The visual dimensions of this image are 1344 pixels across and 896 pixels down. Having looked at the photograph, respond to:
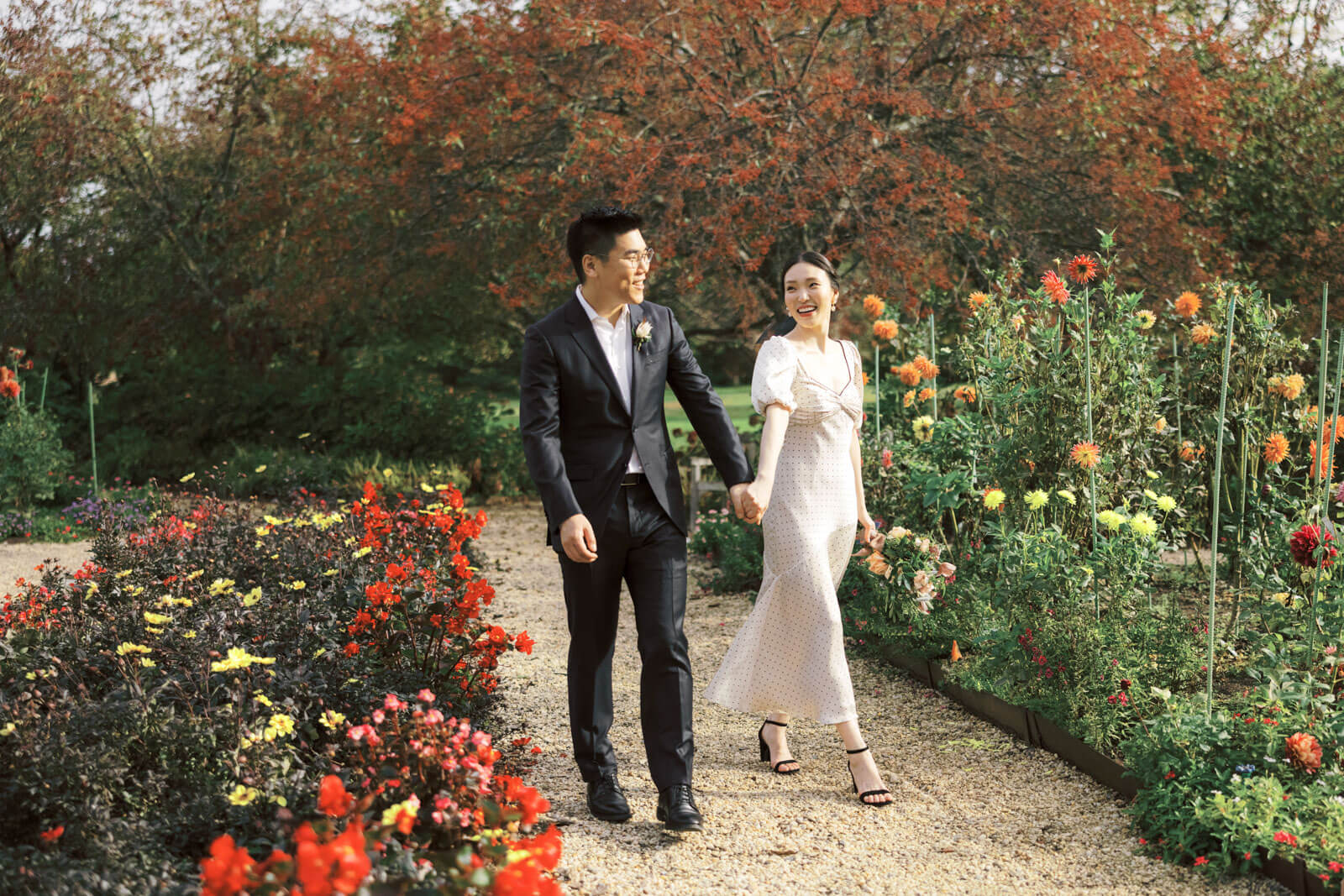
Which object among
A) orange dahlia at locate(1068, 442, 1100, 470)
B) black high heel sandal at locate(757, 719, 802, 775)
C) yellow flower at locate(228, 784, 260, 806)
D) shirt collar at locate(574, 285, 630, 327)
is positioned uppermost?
shirt collar at locate(574, 285, 630, 327)

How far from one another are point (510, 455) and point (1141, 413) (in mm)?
6699

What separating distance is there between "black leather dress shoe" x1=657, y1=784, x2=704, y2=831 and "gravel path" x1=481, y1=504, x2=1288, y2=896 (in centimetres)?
5

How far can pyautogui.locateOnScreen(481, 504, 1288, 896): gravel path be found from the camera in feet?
9.84

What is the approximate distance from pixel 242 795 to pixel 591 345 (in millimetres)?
1409

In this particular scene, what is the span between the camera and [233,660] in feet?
9.53

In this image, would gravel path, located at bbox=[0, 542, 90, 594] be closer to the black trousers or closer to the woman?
the black trousers

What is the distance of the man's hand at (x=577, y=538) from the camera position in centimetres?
304

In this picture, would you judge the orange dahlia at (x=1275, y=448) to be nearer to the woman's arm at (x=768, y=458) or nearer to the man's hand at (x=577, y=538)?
the woman's arm at (x=768, y=458)

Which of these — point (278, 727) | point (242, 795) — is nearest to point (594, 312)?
point (278, 727)

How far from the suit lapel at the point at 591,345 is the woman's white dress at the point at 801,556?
541 mm

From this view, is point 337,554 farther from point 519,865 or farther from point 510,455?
point 510,455

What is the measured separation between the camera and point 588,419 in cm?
325

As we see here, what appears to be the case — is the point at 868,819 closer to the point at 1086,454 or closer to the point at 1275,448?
the point at 1086,454

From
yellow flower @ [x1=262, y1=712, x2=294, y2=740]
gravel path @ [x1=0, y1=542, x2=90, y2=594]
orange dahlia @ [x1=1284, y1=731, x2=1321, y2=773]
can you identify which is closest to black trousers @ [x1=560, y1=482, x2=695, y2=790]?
yellow flower @ [x1=262, y1=712, x2=294, y2=740]
